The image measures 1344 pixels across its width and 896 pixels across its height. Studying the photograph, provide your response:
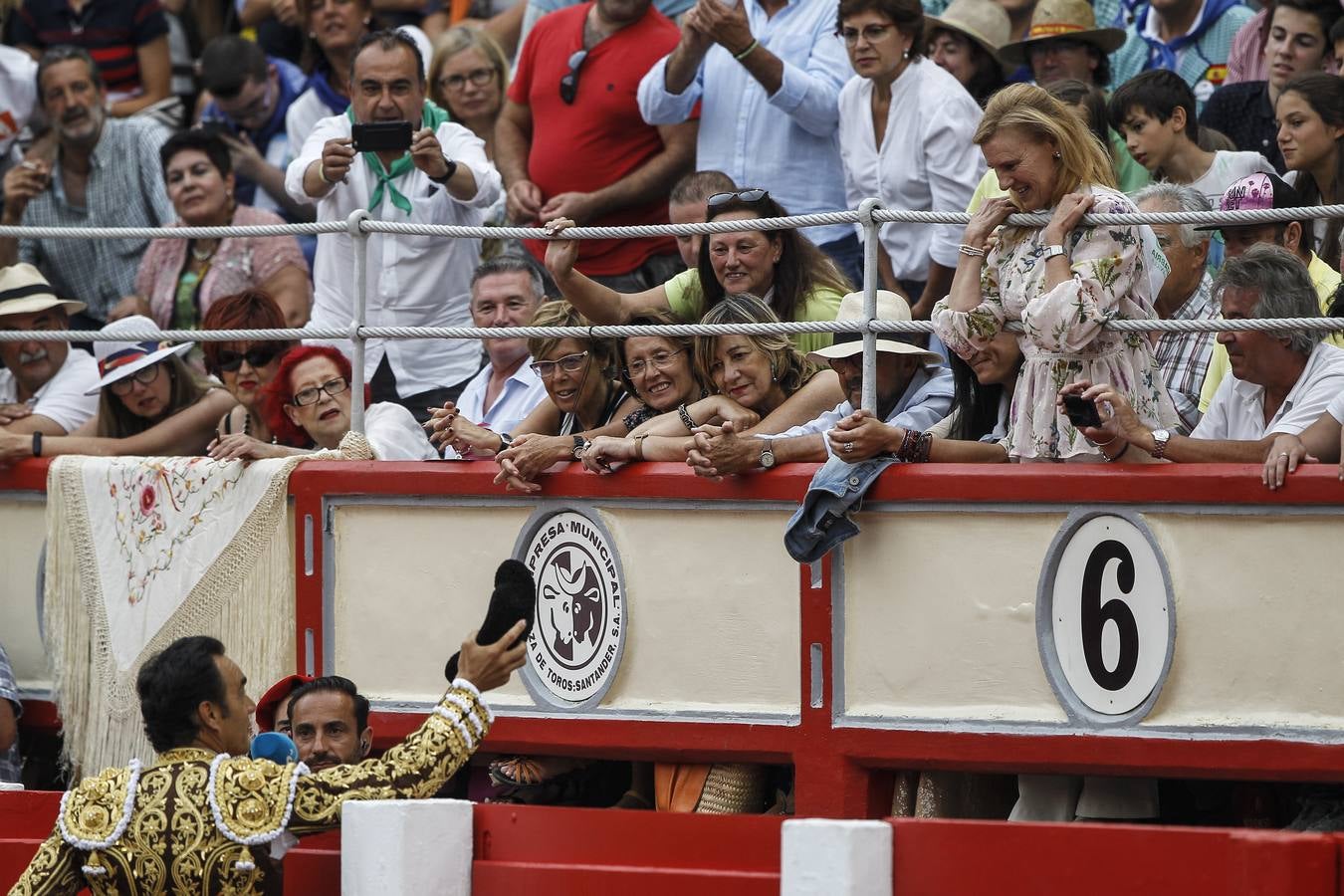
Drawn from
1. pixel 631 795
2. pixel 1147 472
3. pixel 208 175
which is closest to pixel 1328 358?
pixel 1147 472

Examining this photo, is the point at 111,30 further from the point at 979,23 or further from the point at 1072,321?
the point at 1072,321

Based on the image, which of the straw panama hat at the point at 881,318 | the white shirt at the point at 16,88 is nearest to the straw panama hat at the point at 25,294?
the white shirt at the point at 16,88

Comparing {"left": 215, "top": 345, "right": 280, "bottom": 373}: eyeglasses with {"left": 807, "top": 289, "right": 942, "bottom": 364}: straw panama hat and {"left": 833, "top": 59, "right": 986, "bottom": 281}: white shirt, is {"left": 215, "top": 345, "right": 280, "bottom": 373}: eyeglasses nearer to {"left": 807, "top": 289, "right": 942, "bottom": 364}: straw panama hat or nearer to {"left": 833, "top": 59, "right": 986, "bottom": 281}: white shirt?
{"left": 807, "top": 289, "right": 942, "bottom": 364}: straw panama hat

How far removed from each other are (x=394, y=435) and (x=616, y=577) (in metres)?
1.21

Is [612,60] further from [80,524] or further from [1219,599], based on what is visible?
[1219,599]

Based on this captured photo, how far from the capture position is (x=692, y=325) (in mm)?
7172

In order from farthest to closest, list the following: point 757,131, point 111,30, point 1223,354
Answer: point 111,30 → point 757,131 → point 1223,354

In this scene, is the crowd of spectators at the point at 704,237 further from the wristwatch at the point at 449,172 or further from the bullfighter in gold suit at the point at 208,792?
the bullfighter in gold suit at the point at 208,792

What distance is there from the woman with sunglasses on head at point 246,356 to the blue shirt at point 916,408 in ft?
7.34

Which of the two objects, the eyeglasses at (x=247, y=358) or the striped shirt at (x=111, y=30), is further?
the striped shirt at (x=111, y=30)

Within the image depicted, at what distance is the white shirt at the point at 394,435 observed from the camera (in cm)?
789

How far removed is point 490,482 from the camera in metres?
7.36

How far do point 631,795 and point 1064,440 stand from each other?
6.34ft

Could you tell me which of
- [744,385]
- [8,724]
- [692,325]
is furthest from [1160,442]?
[8,724]
